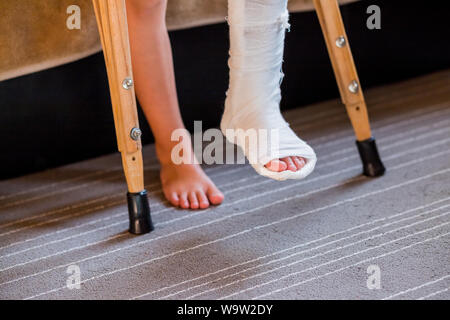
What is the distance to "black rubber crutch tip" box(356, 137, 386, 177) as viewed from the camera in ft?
4.12

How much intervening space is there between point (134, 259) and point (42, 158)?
528 mm

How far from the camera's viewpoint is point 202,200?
1.22 m

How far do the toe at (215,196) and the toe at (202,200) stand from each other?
0.01 m

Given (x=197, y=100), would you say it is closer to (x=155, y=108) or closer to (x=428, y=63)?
(x=155, y=108)

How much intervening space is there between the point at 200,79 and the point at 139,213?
0.54m

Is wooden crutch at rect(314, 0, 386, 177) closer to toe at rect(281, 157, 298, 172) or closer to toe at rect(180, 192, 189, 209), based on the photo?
toe at rect(281, 157, 298, 172)

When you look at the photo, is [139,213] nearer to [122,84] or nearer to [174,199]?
[174,199]

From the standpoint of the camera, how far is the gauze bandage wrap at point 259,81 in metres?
1.07

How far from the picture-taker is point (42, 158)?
1.47 metres

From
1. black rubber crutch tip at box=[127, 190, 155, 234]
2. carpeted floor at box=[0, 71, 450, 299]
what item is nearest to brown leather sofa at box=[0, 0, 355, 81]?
carpeted floor at box=[0, 71, 450, 299]

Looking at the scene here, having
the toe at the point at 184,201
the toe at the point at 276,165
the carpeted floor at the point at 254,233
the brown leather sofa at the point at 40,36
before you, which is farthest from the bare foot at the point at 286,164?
the brown leather sofa at the point at 40,36

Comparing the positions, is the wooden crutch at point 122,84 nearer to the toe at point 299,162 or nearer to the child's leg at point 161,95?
the child's leg at point 161,95

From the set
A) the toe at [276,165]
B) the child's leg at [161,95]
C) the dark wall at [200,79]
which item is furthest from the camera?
the dark wall at [200,79]

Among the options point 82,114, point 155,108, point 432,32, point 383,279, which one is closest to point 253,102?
point 155,108
